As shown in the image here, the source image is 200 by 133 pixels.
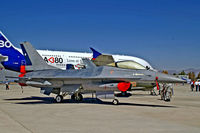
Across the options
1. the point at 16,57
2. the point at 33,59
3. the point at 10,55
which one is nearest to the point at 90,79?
the point at 33,59

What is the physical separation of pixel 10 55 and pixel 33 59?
15839 mm

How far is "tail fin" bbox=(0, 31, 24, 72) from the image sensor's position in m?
28.5

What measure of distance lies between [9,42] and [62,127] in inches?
1070

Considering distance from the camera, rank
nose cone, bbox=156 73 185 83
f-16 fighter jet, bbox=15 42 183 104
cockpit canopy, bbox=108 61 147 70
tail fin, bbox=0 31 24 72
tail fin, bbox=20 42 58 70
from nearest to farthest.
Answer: nose cone, bbox=156 73 185 83
f-16 fighter jet, bbox=15 42 183 104
cockpit canopy, bbox=108 61 147 70
tail fin, bbox=20 42 58 70
tail fin, bbox=0 31 24 72

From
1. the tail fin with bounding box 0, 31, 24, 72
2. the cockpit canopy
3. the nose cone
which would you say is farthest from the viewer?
the tail fin with bounding box 0, 31, 24, 72

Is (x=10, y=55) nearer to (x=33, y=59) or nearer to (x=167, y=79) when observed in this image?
(x=33, y=59)

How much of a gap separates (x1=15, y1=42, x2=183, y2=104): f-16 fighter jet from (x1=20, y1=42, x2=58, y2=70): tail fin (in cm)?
27

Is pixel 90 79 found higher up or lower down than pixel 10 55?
lower down

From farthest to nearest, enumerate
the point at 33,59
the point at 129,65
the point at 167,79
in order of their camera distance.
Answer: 1. the point at 33,59
2. the point at 129,65
3. the point at 167,79

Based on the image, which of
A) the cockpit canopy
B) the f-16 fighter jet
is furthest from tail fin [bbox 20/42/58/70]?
the cockpit canopy

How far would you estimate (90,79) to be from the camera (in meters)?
12.5

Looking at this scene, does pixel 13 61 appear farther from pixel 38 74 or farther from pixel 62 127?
pixel 62 127

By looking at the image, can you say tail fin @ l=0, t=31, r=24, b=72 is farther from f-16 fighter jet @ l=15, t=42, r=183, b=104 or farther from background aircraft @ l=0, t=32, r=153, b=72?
f-16 fighter jet @ l=15, t=42, r=183, b=104

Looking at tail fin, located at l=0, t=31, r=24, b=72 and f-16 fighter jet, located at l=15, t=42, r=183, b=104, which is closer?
f-16 fighter jet, located at l=15, t=42, r=183, b=104
